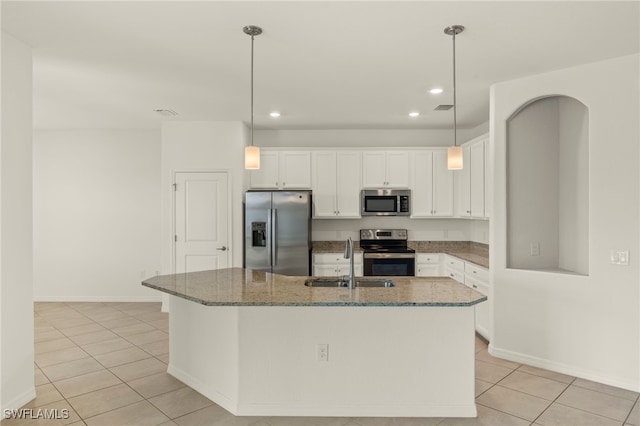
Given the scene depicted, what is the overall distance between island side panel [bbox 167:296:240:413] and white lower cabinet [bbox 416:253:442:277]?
3.28 meters

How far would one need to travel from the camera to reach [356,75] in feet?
12.2

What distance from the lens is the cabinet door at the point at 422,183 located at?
227 inches

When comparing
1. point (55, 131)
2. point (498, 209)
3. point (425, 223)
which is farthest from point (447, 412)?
point (55, 131)

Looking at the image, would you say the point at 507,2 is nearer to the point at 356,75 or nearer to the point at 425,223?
the point at 356,75

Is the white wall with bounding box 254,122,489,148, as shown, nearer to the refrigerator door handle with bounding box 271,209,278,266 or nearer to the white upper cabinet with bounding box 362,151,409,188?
the white upper cabinet with bounding box 362,151,409,188

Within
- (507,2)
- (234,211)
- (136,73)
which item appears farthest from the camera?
(234,211)

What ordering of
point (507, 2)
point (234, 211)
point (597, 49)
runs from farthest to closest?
point (234, 211), point (597, 49), point (507, 2)

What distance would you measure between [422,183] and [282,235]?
6.87ft

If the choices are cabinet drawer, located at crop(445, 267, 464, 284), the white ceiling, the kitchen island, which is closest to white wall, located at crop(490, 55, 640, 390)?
the white ceiling

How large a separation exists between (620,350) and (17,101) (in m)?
4.94

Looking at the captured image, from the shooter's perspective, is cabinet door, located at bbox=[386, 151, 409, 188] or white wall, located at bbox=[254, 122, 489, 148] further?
white wall, located at bbox=[254, 122, 489, 148]

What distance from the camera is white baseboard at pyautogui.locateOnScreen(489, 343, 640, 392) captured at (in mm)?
3252

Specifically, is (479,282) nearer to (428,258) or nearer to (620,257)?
(428,258)

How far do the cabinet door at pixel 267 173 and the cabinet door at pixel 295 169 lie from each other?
85 millimetres
